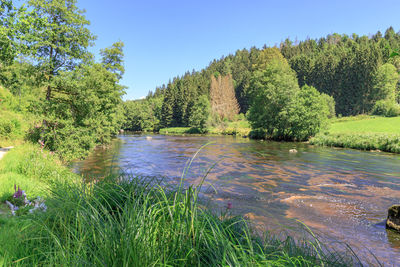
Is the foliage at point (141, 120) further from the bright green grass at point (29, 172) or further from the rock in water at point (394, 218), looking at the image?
the rock in water at point (394, 218)

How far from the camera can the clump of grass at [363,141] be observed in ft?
72.2

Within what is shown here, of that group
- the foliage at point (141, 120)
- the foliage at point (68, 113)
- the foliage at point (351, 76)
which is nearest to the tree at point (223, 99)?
the foliage at point (141, 120)

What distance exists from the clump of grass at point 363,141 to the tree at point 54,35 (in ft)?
81.0

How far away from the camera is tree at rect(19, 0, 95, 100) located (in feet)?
35.5

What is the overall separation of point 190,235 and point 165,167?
1264 cm

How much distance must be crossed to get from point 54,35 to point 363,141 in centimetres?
2633

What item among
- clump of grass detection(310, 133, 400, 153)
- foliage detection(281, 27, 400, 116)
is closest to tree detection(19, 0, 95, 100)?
clump of grass detection(310, 133, 400, 153)

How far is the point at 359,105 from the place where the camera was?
7106 centimetres

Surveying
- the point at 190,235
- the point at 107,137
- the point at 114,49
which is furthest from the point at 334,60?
the point at 190,235

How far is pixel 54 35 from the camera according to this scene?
11.1 metres

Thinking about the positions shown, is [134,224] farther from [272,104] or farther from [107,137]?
[272,104]

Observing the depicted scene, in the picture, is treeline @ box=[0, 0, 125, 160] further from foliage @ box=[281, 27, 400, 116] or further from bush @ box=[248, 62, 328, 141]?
foliage @ box=[281, 27, 400, 116]

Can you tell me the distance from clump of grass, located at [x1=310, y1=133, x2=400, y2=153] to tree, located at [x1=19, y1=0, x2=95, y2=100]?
81.0 feet

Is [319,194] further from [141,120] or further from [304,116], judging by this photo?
[141,120]
